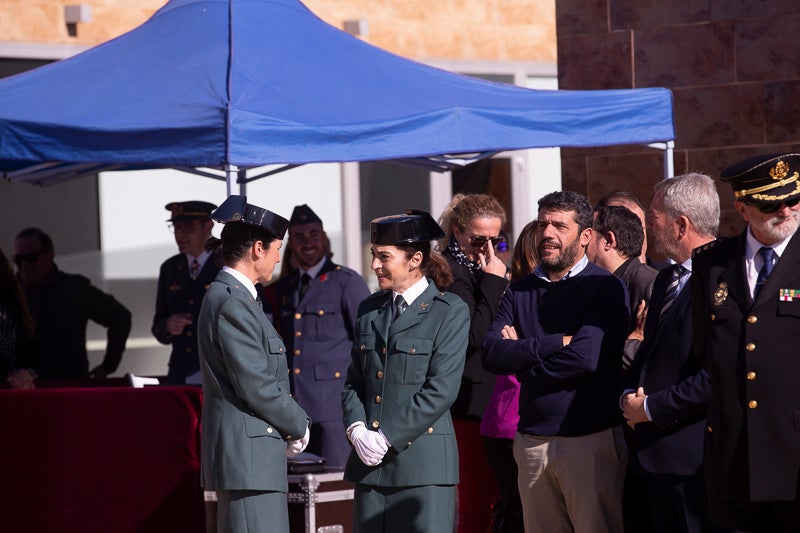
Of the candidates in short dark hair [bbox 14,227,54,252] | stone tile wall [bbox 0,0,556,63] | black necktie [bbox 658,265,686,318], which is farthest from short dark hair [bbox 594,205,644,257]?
stone tile wall [bbox 0,0,556,63]

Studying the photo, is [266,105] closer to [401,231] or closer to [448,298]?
[401,231]

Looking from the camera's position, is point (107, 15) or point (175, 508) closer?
point (175, 508)

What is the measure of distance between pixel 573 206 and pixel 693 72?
334cm

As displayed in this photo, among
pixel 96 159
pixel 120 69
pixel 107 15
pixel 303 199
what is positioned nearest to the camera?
pixel 96 159

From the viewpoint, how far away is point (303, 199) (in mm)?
12266

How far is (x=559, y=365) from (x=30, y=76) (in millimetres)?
3381

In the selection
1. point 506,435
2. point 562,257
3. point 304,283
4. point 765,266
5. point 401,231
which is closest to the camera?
point 765,266

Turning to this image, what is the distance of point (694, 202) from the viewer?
543cm

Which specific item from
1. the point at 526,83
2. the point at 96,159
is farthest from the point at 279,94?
the point at 526,83

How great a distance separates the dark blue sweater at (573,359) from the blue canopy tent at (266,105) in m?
1.07

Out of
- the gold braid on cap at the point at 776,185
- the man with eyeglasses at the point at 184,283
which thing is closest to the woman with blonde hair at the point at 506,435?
the gold braid on cap at the point at 776,185

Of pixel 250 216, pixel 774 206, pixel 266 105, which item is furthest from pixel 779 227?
pixel 266 105

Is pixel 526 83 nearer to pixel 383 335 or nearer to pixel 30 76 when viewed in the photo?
pixel 30 76

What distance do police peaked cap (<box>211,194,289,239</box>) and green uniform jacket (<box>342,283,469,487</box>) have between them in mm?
482
